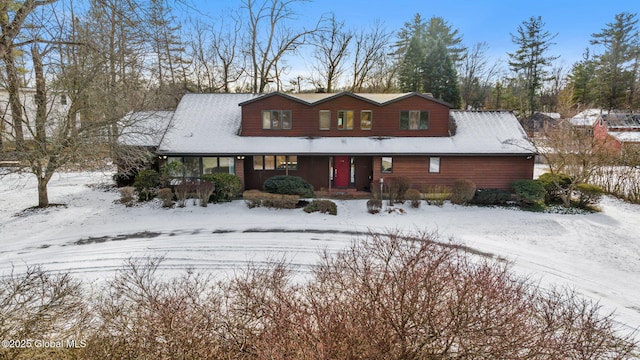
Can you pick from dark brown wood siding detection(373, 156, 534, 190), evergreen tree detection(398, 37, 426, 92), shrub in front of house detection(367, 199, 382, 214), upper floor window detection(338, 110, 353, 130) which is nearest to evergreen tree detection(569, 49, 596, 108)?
evergreen tree detection(398, 37, 426, 92)

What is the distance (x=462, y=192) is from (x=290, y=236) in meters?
9.27

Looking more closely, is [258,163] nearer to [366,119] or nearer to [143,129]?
[143,129]

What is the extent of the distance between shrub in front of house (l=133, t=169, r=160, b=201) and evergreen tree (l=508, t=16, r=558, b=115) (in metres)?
43.5

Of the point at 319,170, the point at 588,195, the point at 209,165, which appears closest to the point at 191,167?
the point at 209,165

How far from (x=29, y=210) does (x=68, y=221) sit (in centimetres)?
307

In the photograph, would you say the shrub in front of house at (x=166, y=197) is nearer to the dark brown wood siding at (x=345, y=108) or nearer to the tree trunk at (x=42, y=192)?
the tree trunk at (x=42, y=192)

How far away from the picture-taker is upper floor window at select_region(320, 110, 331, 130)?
1906cm

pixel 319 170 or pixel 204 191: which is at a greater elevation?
pixel 319 170

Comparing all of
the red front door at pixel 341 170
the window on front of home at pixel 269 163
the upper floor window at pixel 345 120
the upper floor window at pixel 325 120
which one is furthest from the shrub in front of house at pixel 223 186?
the upper floor window at pixel 345 120

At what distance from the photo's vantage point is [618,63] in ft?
137

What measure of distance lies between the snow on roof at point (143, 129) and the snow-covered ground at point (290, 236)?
326 cm

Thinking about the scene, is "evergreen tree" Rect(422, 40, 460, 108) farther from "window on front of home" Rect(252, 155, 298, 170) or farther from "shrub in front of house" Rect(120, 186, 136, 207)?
"shrub in front of house" Rect(120, 186, 136, 207)

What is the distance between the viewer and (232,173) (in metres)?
18.0

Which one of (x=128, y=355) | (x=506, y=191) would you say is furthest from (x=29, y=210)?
(x=506, y=191)
